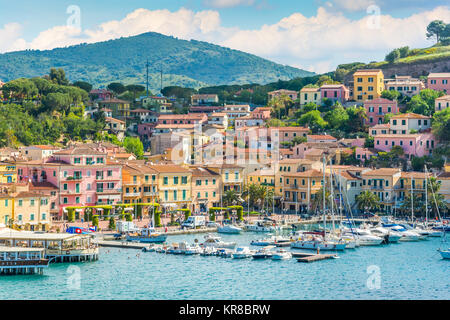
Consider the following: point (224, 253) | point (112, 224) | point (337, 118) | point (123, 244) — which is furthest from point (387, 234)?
point (337, 118)

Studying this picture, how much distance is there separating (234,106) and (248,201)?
4702cm

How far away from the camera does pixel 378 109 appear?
10531cm

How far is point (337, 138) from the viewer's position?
101688 mm

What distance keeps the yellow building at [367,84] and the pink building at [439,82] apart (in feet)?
21.0

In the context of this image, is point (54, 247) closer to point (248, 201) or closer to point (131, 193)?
point (131, 193)

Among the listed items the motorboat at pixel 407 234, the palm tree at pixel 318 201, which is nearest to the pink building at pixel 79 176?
the palm tree at pixel 318 201

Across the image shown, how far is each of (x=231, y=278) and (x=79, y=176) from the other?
92.3 ft

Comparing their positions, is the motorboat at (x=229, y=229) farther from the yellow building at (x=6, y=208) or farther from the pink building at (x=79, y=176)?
the yellow building at (x=6, y=208)

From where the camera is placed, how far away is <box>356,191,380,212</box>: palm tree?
261 feet

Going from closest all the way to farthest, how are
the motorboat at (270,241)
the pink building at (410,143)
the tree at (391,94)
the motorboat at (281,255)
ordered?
the motorboat at (281,255)
the motorboat at (270,241)
the pink building at (410,143)
the tree at (391,94)

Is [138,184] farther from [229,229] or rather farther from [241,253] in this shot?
[241,253]

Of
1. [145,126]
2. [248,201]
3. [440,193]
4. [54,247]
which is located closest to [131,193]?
[248,201]

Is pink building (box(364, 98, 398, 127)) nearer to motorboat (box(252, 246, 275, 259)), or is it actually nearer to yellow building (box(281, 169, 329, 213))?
yellow building (box(281, 169, 329, 213))

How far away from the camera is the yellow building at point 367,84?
4360 inches
